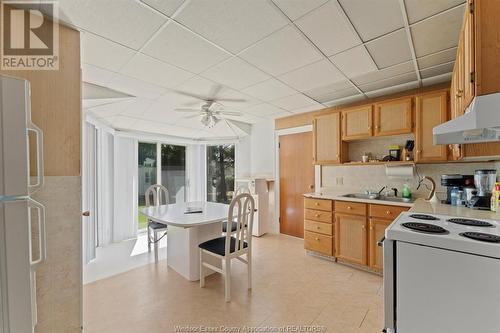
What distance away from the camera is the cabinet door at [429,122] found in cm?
244

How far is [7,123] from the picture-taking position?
102cm

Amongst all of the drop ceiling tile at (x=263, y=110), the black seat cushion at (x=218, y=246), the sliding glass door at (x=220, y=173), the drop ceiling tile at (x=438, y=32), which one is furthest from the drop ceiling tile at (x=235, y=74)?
the sliding glass door at (x=220, y=173)

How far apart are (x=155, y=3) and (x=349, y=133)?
275 centimetres

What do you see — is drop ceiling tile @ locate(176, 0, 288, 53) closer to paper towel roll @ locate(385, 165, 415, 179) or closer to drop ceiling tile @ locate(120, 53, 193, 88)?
drop ceiling tile @ locate(120, 53, 193, 88)

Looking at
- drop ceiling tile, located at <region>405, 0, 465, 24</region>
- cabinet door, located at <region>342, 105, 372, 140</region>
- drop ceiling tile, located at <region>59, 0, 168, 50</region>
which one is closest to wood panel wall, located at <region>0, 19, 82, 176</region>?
drop ceiling tile, located at <region>59, 0, 168, 50</region>

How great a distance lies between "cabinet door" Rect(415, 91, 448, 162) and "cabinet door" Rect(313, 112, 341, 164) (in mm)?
948

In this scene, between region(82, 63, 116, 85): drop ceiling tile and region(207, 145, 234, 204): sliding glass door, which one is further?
region(207, 145, 234, 204): sliding glass door

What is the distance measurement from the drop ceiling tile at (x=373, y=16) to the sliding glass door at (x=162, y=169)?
456cm

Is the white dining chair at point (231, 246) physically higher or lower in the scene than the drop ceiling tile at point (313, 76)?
lower

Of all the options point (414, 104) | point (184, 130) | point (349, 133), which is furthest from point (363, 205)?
point (184, 130)

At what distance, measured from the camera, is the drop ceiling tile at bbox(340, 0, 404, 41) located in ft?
4.57

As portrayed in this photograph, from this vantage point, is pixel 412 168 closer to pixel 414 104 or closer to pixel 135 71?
pixel 414 104

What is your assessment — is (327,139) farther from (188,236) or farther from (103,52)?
(103,52)

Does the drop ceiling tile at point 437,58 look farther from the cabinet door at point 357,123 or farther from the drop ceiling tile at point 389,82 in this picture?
the cabinet door at point 357,123
